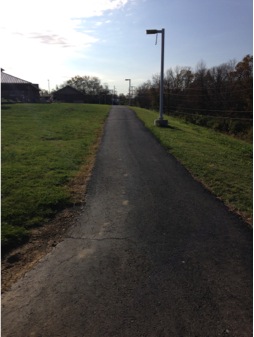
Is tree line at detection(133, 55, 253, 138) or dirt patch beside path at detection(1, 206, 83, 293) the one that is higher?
tree line at detection(133, 55, 253, 138)

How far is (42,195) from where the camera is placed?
21.3 ft

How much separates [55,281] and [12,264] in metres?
0.77

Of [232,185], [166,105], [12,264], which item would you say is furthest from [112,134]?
[166,105]

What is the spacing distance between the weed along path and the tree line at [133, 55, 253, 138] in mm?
28809

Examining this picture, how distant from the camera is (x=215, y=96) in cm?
4438

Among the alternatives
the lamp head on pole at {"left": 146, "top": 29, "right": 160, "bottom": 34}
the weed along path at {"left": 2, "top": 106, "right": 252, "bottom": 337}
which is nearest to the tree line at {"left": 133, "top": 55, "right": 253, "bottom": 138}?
the lamp head on pole at {"left": 146, "top": 29, "right": 160, "bottom": 34}

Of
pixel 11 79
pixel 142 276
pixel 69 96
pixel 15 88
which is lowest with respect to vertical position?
pixel 142 276

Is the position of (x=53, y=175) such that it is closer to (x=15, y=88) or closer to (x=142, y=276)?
(x=142, y=276)

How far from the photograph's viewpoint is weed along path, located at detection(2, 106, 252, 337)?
306cm

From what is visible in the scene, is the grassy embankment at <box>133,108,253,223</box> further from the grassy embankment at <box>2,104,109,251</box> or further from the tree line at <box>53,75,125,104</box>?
the tree line at <box>53,75,125,104</box>

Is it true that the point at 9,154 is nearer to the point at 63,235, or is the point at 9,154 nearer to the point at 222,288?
the point at 63,235

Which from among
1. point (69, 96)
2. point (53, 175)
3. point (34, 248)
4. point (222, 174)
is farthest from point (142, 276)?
point (69, 96)

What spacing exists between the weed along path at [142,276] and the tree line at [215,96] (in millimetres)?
28809

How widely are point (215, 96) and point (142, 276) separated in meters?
43.7
